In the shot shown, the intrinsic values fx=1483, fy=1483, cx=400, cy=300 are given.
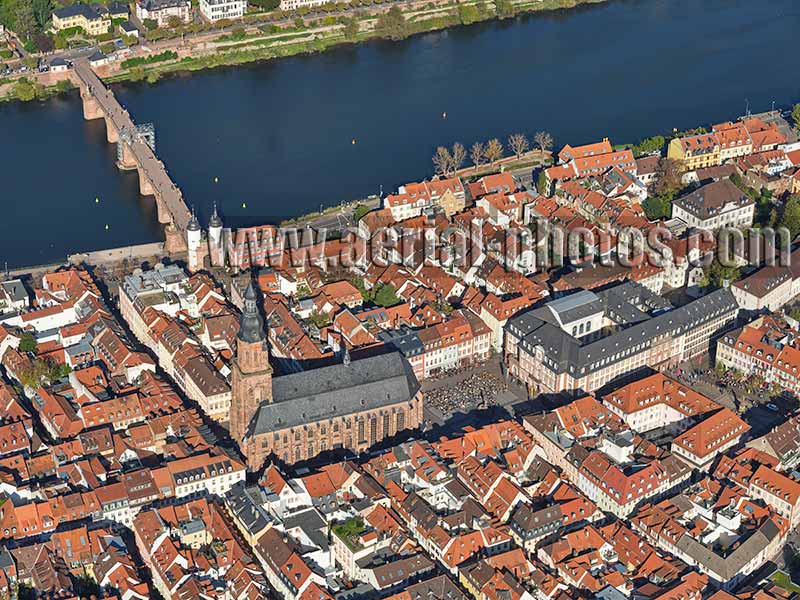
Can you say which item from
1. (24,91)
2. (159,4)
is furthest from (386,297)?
(159,4)

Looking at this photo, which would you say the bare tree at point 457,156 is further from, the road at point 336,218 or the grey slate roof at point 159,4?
the grey slate roof at point 159,4

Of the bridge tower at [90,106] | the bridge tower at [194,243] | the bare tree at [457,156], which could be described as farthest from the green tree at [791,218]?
the bridge tower at [90,106]

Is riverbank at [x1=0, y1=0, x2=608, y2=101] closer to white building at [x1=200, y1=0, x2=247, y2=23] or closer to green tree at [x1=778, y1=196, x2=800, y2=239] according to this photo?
white building at [x1=200, y1=0, x2=247, y2=23]

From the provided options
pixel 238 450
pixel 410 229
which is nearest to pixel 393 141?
pixel 410 229

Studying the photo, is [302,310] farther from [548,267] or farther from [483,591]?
[483,591]

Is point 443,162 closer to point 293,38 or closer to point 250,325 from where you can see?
point 293,38

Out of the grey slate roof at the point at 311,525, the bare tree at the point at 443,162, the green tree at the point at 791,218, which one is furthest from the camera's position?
the bare tree at the point at 443,162
